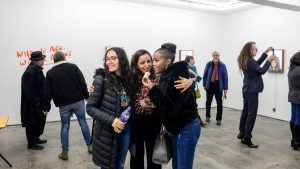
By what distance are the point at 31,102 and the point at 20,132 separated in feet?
4.97

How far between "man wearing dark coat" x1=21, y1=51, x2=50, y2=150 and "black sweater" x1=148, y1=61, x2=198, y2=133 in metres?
2.41

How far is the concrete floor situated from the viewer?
3379 millimetres

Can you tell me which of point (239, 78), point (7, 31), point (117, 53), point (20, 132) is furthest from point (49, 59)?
point (239, 78)

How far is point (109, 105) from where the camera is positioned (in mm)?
2020

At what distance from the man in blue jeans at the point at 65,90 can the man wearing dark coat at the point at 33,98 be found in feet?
1.41

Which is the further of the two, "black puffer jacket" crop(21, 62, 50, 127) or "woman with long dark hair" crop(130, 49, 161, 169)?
"black puffer jacket" crop(21, 62, 50, 127)

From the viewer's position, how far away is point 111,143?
2021mm

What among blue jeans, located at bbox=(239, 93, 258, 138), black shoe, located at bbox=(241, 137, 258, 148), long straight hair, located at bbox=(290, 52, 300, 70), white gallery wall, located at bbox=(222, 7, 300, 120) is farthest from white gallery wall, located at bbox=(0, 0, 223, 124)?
long straight hair, located at bbox=(290, 52, 300, 70)

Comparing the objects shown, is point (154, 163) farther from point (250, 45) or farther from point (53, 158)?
point (250, 45)

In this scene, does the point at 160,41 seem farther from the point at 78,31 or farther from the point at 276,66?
the point at 276,66

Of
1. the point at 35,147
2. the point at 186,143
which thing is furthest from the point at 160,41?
the point at 186,143

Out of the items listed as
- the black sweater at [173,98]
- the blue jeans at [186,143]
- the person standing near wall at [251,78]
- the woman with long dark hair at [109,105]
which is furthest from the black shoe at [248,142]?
the woman with long dark hair at [109,105]

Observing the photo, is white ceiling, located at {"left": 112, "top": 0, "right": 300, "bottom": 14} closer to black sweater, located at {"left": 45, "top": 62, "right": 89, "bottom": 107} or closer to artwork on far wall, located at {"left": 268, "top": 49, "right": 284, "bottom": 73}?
artwork on far wall, located at {"left": 268, "top": 49, "right": 284, "bottom": 73}

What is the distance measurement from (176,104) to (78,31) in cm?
456
